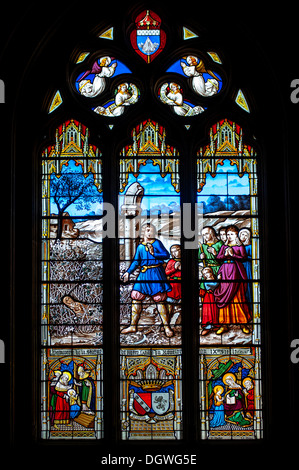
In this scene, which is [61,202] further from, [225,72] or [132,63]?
[225,72]

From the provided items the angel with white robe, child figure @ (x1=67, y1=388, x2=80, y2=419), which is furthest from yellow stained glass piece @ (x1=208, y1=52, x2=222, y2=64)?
child figure @ (x1=67, y1=388, x2=80, y2=419)

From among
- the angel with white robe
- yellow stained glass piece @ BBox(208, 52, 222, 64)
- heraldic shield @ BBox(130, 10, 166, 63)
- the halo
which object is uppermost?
heraldic shield @ BBox(130, 10, 166, 63)

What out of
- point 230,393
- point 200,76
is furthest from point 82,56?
point 230,393

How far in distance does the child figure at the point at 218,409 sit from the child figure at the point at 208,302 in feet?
1.71

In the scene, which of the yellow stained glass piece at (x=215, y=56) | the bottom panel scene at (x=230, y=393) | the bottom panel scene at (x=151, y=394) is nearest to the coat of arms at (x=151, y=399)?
the bottom panel scene at (x=151, y=394)

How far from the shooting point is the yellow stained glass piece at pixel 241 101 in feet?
24.3

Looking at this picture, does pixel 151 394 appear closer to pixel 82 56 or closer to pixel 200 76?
pixel 200 76

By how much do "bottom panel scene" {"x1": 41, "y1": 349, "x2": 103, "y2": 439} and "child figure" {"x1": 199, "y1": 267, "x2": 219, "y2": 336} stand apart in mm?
1001

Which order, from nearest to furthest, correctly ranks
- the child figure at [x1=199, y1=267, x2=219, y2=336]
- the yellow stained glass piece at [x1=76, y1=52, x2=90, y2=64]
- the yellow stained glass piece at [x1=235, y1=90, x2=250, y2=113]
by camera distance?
the child figure at [x1=199, y1=267, x2=219, y2=336] → the yellow stained glass piece at [x1=235, y1=90, x2=250, y2=113] → the yellow stained glass piece at [x1=76, y1=52, x2=90, y2=64]

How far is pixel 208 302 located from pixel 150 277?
0.58 m

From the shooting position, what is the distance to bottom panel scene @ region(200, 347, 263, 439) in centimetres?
687

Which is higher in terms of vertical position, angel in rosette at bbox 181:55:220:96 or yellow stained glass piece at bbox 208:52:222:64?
yellow stained glass piece at bbox 208:52:222:64

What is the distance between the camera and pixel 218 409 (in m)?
6.90

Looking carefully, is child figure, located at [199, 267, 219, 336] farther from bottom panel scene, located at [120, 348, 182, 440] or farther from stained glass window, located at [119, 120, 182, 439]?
bottom panel scene, located at [120, 348, 182, 440]
